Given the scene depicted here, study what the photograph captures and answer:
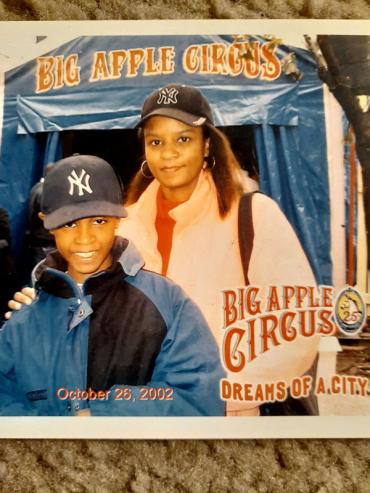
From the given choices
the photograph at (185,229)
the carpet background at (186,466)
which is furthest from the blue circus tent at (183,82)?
the carpet background at (186,466)

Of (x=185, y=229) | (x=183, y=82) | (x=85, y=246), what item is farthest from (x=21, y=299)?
(x=183, y=82)

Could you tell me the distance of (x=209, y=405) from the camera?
53cm

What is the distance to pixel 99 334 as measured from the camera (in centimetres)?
53

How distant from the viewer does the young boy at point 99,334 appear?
1.72 ft

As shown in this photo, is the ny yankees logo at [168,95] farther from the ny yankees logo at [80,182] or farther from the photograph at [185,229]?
the ny yankees logo at [80,182]

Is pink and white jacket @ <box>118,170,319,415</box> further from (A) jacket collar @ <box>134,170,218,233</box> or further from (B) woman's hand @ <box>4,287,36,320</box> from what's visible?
(B) woman's hand @ <box>4,287,36,320</box>

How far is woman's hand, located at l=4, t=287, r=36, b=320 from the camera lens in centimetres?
54

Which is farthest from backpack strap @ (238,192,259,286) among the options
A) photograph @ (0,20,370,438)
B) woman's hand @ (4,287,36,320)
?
woman's hand @ (4,287,36,320)

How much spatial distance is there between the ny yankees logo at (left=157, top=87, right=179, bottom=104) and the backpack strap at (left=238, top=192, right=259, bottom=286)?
0.13m

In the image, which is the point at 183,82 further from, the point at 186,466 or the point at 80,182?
the point at 186,466

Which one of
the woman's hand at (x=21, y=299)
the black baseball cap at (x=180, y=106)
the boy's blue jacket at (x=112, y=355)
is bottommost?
the boy's blue jacket at (x=112, y=355)

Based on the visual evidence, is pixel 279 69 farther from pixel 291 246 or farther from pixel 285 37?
pixel 291 246

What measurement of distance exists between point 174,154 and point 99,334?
8.2 inches

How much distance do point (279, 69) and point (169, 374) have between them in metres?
0.36
